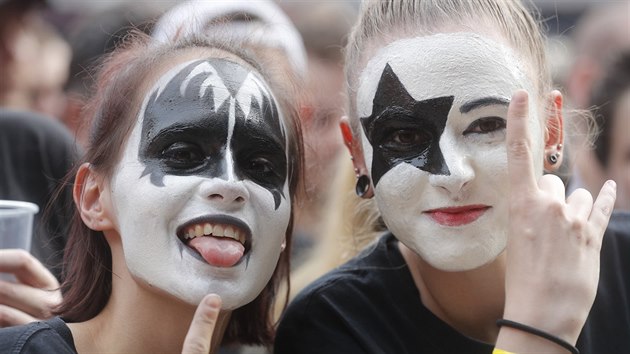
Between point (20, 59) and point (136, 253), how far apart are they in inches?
74.6

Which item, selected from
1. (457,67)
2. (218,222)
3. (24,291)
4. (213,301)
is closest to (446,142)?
(457,67)

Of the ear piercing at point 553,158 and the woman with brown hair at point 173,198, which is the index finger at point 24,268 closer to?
the woman with brown hair at point 173,198

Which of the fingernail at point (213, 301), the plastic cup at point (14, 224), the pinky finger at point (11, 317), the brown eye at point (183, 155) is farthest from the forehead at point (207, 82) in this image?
the pinky finger at point (11, 317)

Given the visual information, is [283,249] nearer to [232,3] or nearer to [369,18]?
[369,18]

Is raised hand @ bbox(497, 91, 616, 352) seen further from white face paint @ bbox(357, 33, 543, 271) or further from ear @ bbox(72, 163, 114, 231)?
ear @ bbox(72, 163, 114, 231)

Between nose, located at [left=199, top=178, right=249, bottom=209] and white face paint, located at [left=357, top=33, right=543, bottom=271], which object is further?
white face paint, located at [left=357, top=33, right=543, bottom=271]

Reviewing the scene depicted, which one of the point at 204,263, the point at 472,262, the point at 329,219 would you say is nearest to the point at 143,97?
the point at 204,263

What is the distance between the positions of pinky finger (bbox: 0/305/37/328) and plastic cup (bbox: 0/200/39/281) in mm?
91

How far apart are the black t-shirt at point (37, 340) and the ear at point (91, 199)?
0.30 meters

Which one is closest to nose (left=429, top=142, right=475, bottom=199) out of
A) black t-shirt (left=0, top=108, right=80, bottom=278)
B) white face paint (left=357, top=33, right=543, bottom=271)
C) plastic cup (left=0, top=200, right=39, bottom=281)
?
white face paint (left=357, top=33, right=543, bottom=271)

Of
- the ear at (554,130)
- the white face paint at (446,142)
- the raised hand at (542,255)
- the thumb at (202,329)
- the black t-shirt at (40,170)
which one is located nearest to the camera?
the thumb at (202,329)

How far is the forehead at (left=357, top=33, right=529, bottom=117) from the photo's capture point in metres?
2.61

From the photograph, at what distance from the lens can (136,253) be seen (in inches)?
98.5

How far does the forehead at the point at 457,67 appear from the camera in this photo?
2613 millimetres
